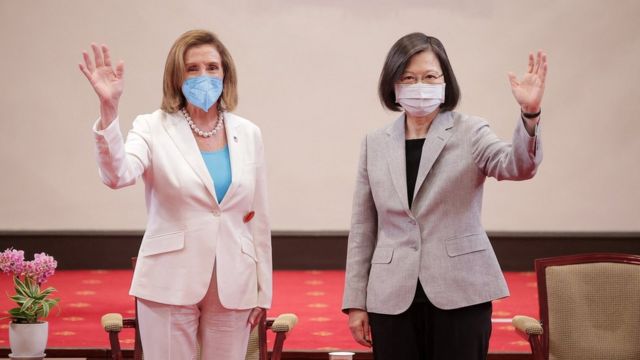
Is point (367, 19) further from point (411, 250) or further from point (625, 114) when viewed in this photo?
point (411, 250)

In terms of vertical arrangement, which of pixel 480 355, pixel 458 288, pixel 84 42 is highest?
pixel 84 42

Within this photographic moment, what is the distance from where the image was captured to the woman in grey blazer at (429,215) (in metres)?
2.20

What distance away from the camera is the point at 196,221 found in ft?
7.98

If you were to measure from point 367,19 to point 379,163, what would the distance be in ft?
16.9

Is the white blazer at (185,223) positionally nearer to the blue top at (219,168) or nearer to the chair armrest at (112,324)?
the blue top at (219,168)

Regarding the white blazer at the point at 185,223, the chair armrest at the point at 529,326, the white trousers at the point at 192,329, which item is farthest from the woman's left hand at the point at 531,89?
the chair armrest at the point at 529,326

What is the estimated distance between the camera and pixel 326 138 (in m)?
7.48

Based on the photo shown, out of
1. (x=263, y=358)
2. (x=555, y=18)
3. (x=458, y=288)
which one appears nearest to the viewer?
(x=458, y=288)

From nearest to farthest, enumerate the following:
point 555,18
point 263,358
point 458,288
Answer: point 458,288 < point 263,358 < point 555,18

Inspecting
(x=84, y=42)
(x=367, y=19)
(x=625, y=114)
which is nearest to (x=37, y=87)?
(x=84, y=42)

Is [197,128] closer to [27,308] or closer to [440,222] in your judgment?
[440,222]

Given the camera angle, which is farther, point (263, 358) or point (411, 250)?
point (263, 358)

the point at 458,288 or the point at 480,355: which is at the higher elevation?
the point at 458,288

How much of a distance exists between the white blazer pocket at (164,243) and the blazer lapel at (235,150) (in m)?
0.17
